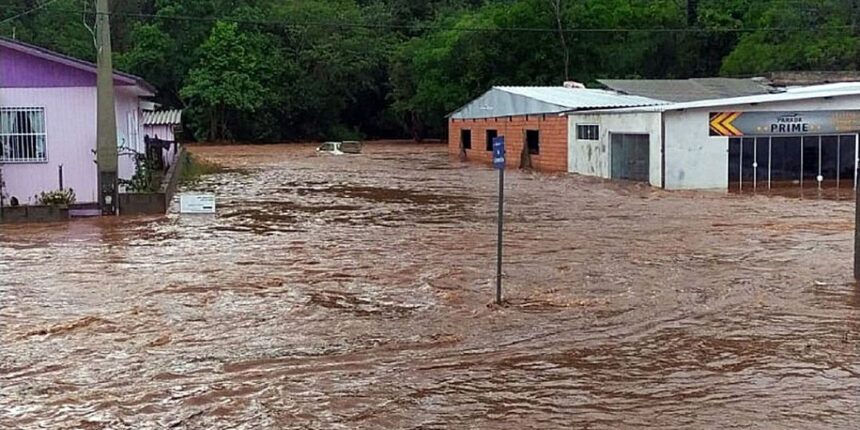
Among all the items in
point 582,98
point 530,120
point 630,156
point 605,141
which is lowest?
point 630,156

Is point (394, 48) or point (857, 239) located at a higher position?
point (394, 48)

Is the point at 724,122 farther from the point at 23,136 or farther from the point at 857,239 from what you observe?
the point at 23,136

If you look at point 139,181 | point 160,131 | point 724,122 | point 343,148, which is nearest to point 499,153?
point 139,181

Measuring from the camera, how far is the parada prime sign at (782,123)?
30.2 meters

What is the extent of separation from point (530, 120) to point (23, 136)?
2353 centimetres

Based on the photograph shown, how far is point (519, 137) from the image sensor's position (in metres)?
44.0

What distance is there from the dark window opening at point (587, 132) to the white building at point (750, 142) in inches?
116

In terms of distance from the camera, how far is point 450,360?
30.2 ft

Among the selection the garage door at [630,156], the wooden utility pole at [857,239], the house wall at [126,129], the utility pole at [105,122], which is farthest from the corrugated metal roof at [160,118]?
the wooden utility pole at [857,239]

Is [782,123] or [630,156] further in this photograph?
[630,156]

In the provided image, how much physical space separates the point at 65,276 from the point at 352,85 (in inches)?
2350

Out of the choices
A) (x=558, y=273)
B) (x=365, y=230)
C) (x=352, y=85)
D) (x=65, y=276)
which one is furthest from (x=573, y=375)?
(x=352, y=85)

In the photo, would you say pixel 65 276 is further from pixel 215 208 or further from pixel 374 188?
pixel 374 188

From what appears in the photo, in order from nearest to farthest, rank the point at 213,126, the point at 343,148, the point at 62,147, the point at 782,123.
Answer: the point at 62,147
the point at 782,123
the point at 343,148
the point at 213,126
